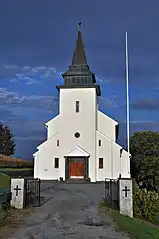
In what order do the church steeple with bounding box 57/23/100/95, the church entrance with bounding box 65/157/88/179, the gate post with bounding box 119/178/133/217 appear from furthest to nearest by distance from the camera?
the church steeple with bounding box 57/23/100/95 < the church entrance with bounding box 65/157/88/179 < the gate post with bounding box 119/178/133/217

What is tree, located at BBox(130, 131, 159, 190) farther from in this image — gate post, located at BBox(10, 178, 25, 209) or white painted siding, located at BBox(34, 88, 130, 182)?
gate post, located at BBox(10, 178, 25, 209)

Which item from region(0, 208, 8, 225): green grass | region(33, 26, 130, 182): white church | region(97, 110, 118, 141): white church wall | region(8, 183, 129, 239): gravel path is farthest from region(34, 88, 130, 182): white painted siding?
region(0, 208, 8, 225): green grass

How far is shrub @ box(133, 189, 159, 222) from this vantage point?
41.3 feet

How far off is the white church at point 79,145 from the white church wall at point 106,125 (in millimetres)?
3118

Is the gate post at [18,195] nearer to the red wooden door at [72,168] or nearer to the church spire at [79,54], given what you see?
the red wooden door at [72,168]

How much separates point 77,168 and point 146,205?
20.8 metres

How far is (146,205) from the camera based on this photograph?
41.5ft

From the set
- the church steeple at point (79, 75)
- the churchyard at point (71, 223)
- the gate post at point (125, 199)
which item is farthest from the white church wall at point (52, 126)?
the gate post at point (125, 199)

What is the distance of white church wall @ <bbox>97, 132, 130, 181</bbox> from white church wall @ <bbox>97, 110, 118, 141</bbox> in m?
3.60

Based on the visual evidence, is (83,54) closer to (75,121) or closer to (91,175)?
(75,121)

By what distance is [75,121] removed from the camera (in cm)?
3416

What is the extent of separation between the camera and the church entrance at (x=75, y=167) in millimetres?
32719

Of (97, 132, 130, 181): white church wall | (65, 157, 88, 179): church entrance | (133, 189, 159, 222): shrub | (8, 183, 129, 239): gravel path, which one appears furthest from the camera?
(65, 157, 88, 179): church entrance

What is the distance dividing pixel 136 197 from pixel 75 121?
2155 centimetres
